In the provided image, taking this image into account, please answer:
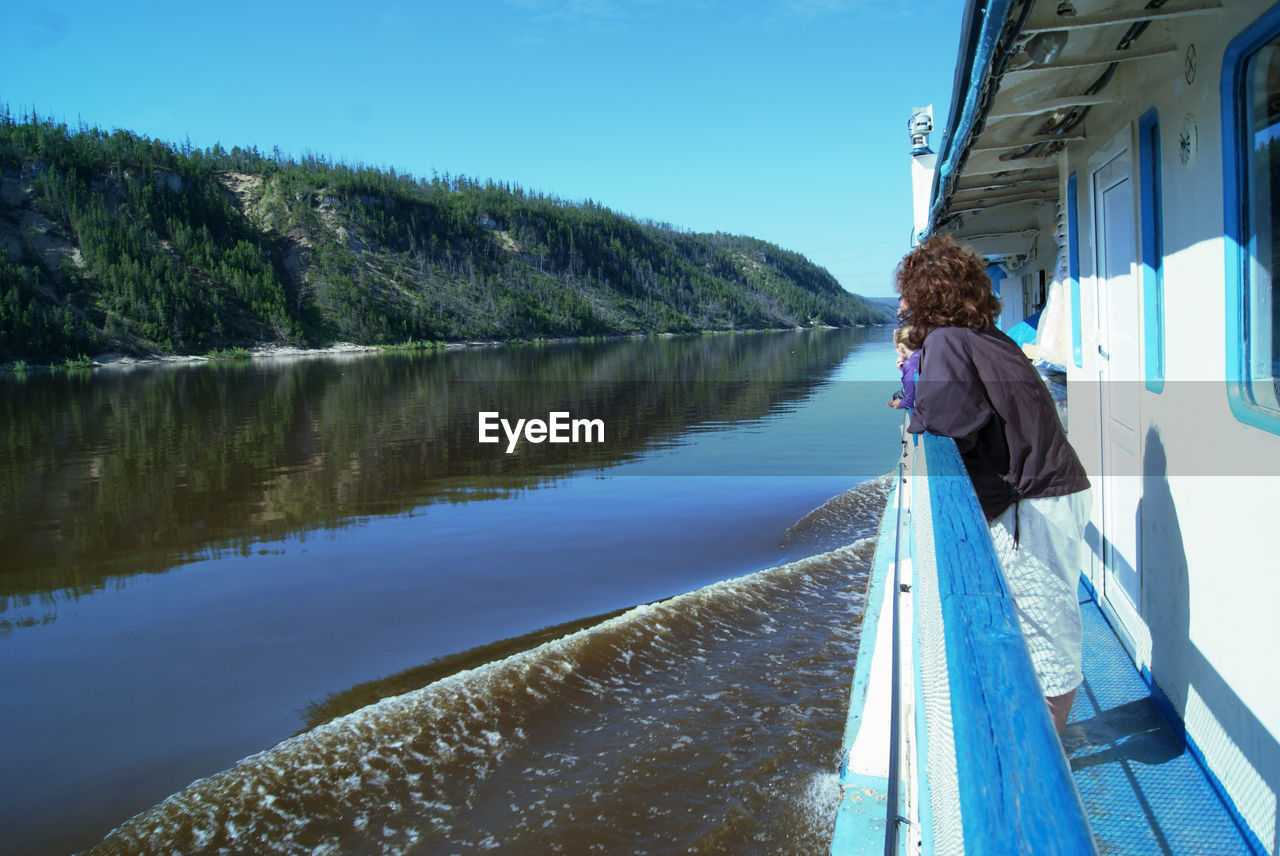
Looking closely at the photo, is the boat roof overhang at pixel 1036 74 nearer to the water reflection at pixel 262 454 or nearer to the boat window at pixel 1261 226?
the boat window at pixel 1261 226

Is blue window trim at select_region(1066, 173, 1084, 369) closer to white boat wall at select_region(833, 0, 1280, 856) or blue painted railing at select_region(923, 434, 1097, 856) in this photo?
white boat wall at select_region(833, 0, 1280, 856)

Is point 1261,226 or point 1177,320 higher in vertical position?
point 1261,226

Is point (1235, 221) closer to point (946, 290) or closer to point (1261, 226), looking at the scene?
point (1261, 226)

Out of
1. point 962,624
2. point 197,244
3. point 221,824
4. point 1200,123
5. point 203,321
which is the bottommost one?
point 221,824

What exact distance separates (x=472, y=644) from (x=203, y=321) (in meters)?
77.5

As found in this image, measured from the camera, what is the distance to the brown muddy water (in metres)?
4.72

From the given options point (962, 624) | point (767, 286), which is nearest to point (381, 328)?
point (962, 624)

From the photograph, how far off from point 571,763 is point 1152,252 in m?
3.88

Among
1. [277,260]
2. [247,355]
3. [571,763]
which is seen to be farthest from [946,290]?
[277,260]

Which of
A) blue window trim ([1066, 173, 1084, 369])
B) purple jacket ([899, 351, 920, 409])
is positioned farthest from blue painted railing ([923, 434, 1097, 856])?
blue window trim ([1066, 173, 1084, 369])

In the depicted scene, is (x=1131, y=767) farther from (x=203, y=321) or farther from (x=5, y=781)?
(x=203, y=321)

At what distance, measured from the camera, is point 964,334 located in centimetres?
279

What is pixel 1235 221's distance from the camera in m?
2.78

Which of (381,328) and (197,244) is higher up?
(197,244)
